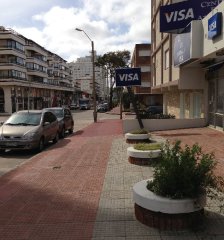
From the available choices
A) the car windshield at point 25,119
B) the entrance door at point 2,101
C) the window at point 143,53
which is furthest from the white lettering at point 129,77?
the entrance door at point 2,101

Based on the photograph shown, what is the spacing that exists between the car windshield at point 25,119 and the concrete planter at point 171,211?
10.9 m

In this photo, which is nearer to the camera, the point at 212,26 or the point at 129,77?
the point at 212,26

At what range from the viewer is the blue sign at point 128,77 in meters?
16.9

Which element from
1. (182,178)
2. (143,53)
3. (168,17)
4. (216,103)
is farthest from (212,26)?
(143,53)

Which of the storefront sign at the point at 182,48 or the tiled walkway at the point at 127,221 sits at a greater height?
the storefront sign at the point at 182,48

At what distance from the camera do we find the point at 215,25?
11.9 meters

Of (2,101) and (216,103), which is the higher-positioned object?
(216,103)

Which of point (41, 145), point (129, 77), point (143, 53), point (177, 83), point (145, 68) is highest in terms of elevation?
point (143, 53)

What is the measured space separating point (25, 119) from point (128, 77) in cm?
493

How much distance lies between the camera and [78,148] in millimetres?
14328

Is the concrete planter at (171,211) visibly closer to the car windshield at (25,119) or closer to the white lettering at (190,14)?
the car windshield at (25,119)

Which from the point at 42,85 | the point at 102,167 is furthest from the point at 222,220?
the point at 42,85

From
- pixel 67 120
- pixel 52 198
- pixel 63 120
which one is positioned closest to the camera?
pixel 52 198

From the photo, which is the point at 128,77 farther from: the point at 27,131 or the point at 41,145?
the point at 27,131
